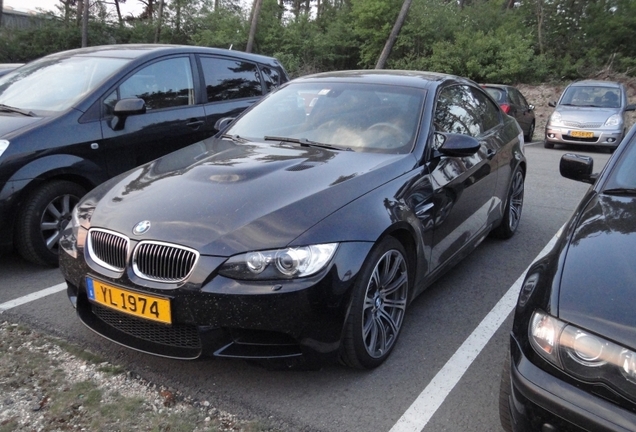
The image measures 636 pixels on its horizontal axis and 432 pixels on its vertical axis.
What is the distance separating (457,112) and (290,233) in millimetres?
2227

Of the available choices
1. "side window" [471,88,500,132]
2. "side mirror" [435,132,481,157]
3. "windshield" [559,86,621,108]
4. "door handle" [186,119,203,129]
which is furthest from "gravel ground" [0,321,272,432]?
"windshield" [559,86,621,108]

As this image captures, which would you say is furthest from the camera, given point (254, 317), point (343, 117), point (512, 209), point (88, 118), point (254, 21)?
point (254, 21)

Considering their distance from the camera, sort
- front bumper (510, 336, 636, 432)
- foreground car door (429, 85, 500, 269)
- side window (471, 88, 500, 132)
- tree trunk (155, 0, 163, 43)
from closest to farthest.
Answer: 1. front bumper (510, 336, 636, 432)
2. foreground car door (429, 85, 500, 269)
3. side window (471, 88, 500, 132)
4. tree trunk (155, 0, 163, 43)

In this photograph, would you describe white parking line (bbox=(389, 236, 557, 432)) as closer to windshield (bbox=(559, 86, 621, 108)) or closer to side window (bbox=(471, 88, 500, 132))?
side window (bbox=(471, 88, 500, 132))

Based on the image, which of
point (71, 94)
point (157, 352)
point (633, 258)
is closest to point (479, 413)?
point (633, 258)

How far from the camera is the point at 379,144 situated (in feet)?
12.1

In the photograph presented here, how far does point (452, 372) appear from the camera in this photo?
3.11 metres

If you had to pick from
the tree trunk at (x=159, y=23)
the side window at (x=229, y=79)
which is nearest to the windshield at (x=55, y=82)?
the side window at (x=229, y=79)

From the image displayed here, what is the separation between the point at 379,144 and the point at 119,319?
189 cm

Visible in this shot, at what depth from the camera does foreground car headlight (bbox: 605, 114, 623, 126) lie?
12.4 meters

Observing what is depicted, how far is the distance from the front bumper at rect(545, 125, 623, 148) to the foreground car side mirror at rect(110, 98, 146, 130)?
10.6m

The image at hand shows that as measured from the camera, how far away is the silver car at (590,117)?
12.3 meters

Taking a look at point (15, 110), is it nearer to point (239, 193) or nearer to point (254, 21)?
point (239, 193)

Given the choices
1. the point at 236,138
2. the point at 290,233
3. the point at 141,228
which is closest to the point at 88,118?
the point at 236,138
